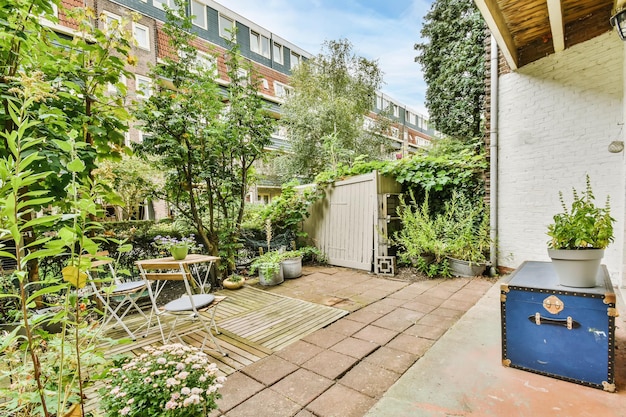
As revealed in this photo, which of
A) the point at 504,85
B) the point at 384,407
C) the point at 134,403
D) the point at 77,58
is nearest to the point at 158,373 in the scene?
the point at 134,403

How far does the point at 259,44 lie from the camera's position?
1468 cm

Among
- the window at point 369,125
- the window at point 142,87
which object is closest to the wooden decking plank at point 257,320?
the window at point 142,87

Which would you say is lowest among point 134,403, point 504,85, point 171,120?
point 134,403

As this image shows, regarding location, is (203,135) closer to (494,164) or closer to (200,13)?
(494,164)

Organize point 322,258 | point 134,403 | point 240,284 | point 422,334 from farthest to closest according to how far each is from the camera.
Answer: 1. point 322,258
2. point 240,284
3. point 422,334
4. point 134,403

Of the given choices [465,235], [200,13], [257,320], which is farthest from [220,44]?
[257,320]

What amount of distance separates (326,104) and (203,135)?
23.9 ft

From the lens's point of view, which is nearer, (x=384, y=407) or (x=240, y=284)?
(x=384, y=407)

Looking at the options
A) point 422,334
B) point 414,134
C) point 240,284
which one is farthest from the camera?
point 414,134

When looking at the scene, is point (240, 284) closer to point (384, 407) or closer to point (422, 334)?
point (422, 334)

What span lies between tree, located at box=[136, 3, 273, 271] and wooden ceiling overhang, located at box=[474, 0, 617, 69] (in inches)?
133

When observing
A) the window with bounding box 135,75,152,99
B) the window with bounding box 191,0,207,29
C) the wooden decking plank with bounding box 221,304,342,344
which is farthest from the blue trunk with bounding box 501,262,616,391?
the window with bounding box 191,0,207,29

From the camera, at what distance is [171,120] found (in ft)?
13.0

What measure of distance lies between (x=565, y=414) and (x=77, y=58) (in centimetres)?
429
